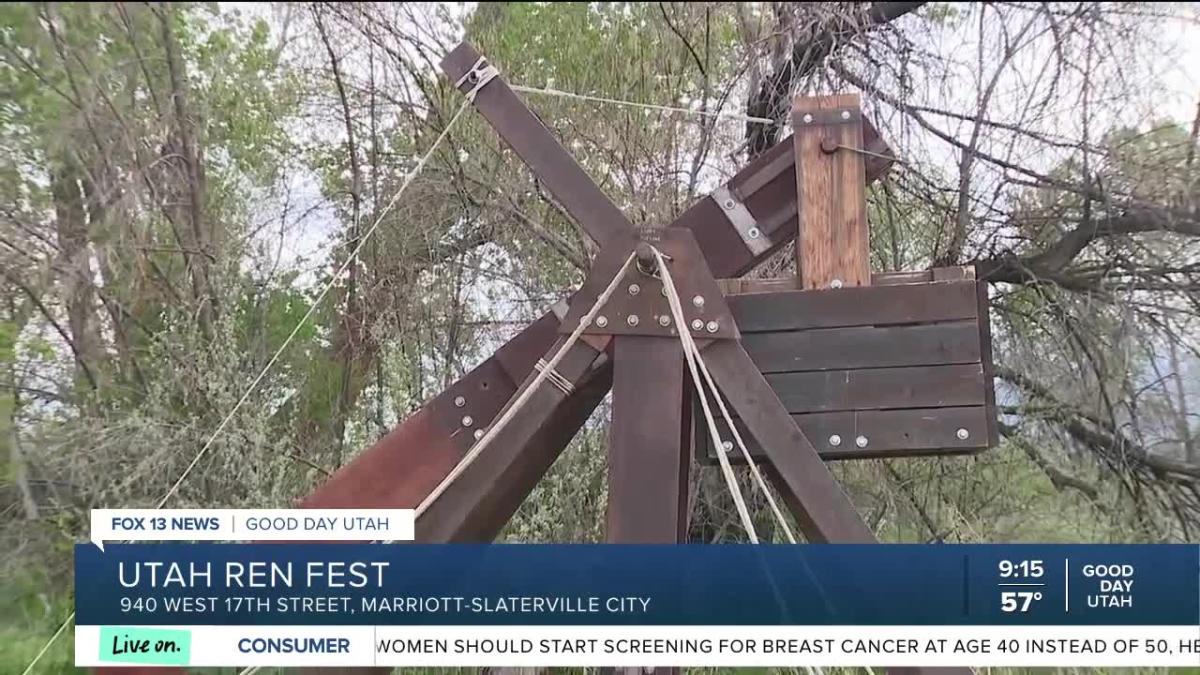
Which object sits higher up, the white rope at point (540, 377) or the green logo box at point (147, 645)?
the white rope at point (540, 377)

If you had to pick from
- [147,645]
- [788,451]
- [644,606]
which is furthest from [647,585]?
[147,645]

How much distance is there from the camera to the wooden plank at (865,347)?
89.0 inches

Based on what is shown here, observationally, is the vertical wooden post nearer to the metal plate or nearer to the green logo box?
the metal plate

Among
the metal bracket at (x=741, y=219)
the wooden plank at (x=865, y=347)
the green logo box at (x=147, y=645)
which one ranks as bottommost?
the green logo box at (x=147, y=645)

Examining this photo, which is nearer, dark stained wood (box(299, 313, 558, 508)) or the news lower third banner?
the news lower third banner

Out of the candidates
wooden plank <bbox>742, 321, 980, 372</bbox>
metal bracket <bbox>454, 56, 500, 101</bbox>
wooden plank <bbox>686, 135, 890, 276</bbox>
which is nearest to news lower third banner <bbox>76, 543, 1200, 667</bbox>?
wooden plank <bbox>742, 321, 980, 372</bbox>

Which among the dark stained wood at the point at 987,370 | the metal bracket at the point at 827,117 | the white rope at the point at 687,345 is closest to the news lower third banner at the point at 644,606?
the white rope at the point at 687,345

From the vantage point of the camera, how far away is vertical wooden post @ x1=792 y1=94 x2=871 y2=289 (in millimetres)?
2365

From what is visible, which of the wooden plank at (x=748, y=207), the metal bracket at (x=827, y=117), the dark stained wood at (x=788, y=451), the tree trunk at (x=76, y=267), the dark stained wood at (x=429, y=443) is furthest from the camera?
the tree trunk at (x=76, y=267)

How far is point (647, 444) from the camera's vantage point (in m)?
2.30

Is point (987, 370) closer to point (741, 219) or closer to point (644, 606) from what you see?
point (741, 219)

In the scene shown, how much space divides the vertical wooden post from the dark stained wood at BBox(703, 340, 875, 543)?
0.32m

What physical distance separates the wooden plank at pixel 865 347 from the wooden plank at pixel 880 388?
0.02m

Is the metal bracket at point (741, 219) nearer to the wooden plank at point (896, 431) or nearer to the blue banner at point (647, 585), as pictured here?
the wooden plank at point (896, 431)
